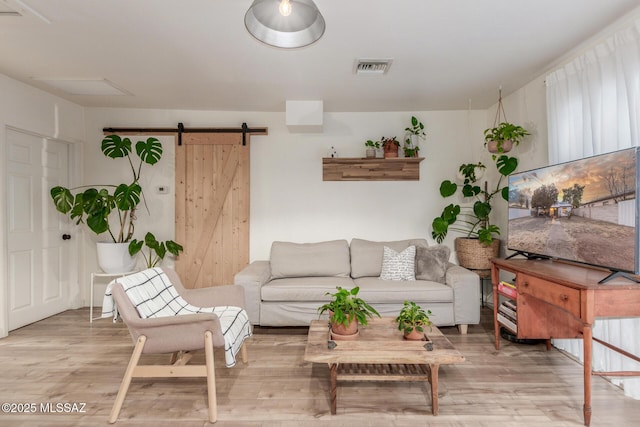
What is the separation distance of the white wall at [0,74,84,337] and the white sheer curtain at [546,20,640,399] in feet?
16.3

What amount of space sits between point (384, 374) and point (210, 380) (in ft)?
3.46

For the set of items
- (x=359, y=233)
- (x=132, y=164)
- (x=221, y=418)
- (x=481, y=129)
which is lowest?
(x=221, y=418)

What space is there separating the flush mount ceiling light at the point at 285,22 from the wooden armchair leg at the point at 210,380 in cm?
172

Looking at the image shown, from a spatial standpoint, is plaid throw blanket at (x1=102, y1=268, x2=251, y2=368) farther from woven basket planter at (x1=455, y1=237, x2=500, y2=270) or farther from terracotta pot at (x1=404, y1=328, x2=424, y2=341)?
woven basket planter at (x1=455, y1=237, x2=500, y2=270)

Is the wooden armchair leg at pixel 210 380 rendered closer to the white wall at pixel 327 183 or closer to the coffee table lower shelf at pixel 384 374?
the coffee table lower shelf at pixel 384 374

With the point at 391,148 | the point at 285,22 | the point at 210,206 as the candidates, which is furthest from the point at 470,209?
the point at 285,22

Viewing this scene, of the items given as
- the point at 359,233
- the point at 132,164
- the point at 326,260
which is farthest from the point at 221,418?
the point at 132,164

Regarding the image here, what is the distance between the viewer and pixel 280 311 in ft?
10.8

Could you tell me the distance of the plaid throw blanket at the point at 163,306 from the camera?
211 centimetres

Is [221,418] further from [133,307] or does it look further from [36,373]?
[36,373]

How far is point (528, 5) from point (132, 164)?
426 cm

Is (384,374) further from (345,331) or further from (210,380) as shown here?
(210,380)

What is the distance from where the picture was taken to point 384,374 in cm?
213

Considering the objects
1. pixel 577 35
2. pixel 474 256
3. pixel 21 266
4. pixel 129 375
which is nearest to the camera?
pixel 129 375
